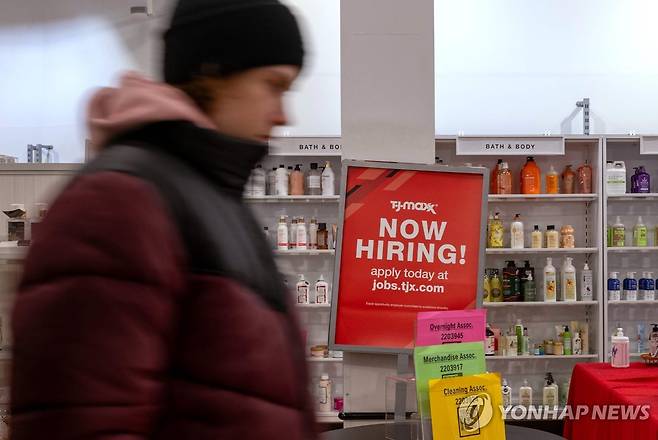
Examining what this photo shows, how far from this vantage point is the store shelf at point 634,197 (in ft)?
21.1

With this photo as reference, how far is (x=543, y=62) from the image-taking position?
7168 mm

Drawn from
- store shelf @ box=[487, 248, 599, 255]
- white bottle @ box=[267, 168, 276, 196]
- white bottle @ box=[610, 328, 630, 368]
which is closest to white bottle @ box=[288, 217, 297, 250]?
white bottle @ box=[267, 168, 276, 196]

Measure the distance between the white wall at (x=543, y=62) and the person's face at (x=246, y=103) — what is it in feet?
21.0

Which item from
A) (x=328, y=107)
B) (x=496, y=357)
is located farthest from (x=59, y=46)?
(x=496, y=357)

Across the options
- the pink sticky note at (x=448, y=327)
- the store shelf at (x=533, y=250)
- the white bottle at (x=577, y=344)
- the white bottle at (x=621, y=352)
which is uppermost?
the store shelf at (x=533, y=250)

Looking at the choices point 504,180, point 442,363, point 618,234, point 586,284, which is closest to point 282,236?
point 504,180

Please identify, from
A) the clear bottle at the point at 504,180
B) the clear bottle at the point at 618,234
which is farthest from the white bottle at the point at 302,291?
the clear bottle at the point at 618,234

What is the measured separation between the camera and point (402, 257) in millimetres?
3080

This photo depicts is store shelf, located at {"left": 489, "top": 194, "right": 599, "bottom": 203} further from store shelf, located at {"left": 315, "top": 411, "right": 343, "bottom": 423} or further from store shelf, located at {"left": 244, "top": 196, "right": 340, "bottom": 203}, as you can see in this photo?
store shelf, located at {"left": 315, "top": 411, "right": 343, "bottom": 423}

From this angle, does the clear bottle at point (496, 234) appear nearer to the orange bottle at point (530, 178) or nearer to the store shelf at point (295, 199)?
the orange bottle at point (530, 178)

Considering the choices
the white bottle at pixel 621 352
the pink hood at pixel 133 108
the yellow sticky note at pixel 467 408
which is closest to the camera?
the pink hood at pixel 133 108

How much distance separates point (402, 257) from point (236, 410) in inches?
94.7

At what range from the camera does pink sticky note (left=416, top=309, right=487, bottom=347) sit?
238 cm

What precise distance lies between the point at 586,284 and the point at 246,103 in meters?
6.09
